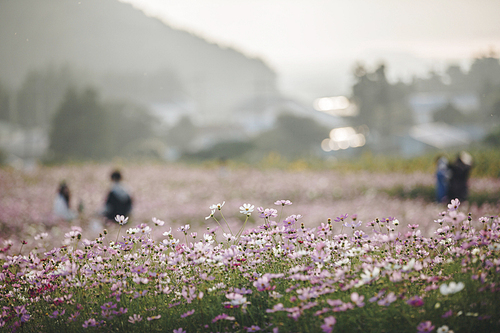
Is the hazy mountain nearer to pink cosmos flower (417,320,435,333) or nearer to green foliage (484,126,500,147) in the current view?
green foliage (484,126,500,147)

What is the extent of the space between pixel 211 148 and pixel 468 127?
1758 inches

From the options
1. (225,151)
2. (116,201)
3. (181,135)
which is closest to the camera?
(116,201)

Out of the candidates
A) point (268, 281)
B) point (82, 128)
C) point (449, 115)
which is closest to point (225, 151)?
point (82, 128)

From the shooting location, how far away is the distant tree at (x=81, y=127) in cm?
3731

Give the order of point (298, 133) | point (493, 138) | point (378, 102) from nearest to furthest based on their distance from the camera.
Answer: point (493, 138) → point (378, 102) → point (298, 133)

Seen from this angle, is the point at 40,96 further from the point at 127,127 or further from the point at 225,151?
the point at 225,151

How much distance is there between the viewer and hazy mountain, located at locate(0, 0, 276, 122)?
282ft

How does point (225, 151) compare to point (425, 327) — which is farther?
point (225, 151)

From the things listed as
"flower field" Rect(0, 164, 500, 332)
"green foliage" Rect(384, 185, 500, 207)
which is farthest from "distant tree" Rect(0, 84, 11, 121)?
"flower field" Rect(0, 164, 500, 332)

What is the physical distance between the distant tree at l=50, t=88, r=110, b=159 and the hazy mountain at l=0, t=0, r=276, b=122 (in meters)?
35.4

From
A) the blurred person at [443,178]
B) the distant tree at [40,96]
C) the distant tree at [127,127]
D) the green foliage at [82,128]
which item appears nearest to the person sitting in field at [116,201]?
the blurred person at [443,178]

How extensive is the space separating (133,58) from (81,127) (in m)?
75.1

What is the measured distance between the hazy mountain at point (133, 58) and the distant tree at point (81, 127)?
1393 inches

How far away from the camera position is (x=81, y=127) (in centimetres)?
3728
